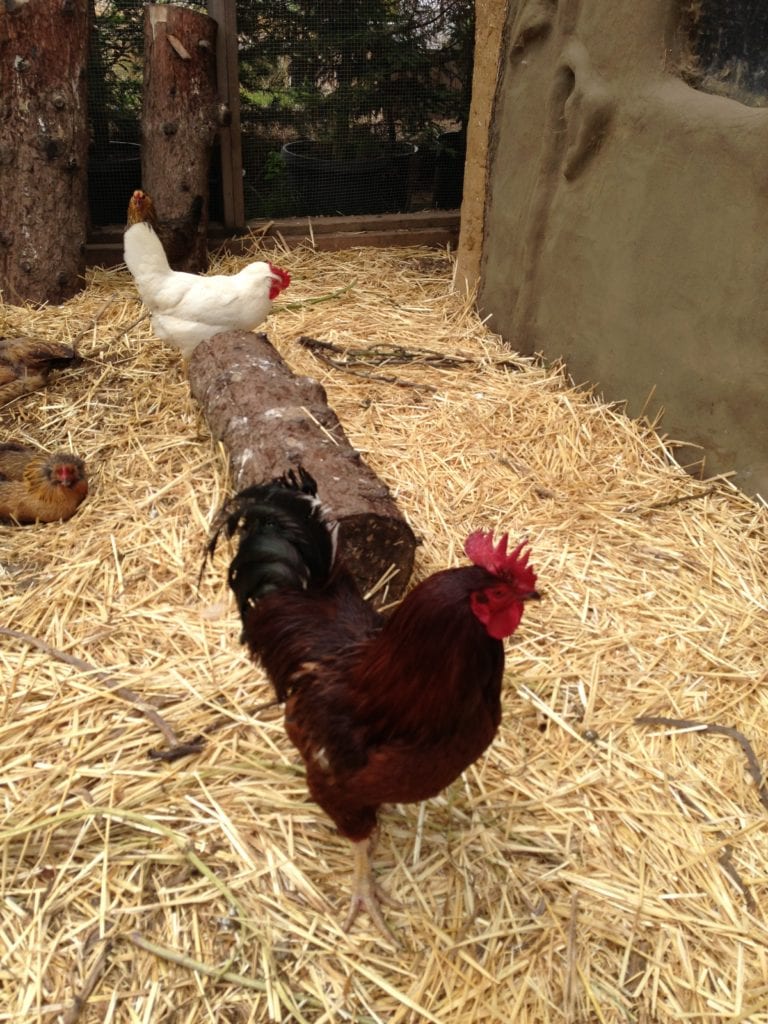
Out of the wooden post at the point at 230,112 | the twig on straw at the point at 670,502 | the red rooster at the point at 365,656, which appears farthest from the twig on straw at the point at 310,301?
the red rooster at the point at 365,656

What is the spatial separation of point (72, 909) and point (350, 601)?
110 centimetres

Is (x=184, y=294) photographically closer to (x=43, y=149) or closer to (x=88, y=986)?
(x=43, y=149)

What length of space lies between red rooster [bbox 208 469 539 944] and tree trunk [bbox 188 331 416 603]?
43cm

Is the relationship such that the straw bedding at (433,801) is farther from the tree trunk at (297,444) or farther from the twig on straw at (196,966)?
the tree trunk at (297,444)

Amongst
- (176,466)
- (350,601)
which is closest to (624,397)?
(176,466)

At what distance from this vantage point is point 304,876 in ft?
7.04

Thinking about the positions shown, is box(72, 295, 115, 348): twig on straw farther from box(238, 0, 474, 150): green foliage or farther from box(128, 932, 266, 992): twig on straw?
box(128, 932, 266, 992): twig on straw

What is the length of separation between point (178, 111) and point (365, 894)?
5.62 meters

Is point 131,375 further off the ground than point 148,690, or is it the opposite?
point 131,375

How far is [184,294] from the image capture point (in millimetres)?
4477

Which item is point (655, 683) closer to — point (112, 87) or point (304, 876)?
point (304, 876)

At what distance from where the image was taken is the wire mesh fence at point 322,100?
618 centimetres

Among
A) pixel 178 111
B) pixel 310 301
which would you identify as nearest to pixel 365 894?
pixel 310 301

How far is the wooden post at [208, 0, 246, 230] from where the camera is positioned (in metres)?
5.94
